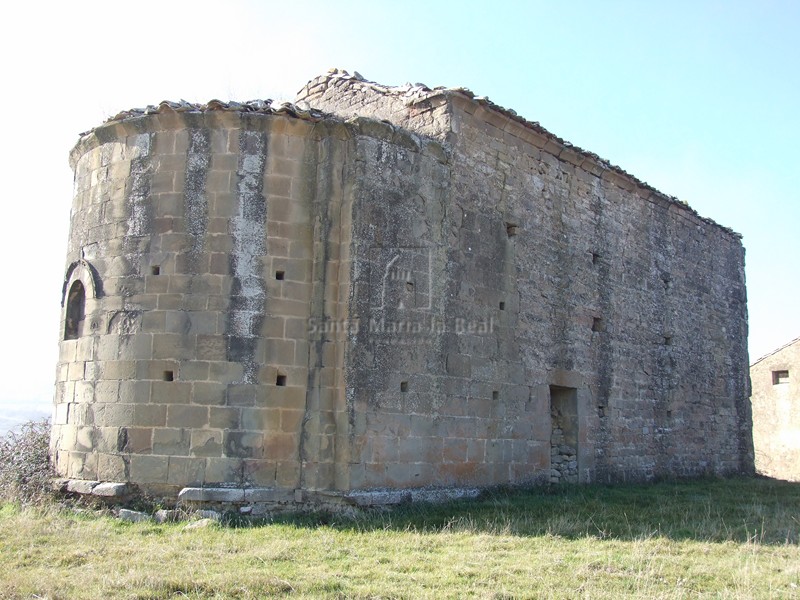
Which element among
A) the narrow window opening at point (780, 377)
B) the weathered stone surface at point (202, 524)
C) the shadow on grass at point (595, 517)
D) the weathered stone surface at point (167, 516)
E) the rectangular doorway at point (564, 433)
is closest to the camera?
the weathered stone surface at point (202, 524)

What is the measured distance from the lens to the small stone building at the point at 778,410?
2320 centimetres

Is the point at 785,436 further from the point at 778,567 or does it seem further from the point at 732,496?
the point at 778,567

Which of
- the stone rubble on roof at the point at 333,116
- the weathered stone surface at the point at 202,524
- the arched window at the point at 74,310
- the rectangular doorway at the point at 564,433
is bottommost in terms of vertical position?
the weathered stone surface at the point at 202,524

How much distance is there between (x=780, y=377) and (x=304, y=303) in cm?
1964

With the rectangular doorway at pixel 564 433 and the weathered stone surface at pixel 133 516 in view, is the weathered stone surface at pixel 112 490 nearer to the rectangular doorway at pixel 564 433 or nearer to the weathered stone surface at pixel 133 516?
the weathered stone surface at pixel 133 516

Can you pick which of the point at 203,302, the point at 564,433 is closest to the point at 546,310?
the point at 564,433

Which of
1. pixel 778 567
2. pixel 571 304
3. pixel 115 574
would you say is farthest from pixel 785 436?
pixel 115 574

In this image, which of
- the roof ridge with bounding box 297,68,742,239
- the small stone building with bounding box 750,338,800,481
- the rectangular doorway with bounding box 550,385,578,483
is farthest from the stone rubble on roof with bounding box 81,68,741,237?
the small stone building with bounding box 750,338,800,481

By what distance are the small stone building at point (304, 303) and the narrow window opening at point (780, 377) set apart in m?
15.4

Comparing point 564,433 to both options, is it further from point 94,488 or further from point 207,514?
point 94,488

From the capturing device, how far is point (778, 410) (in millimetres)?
23812

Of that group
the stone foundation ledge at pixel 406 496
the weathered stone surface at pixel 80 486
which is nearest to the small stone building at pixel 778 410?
the stone foundation ledge at pixel 406 496

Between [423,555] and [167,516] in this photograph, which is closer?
[423,555]

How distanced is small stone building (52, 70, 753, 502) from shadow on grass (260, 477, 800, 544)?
0.41 meters
